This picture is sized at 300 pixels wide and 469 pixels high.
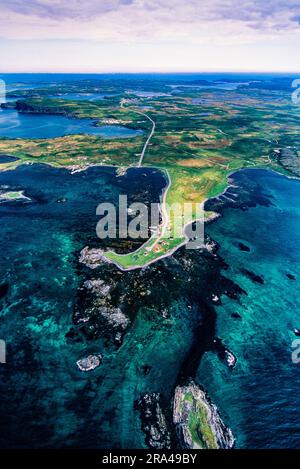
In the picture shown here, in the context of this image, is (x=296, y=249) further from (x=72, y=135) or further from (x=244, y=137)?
(x=72, y=135)

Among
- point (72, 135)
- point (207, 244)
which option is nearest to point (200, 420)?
point (207, 244)

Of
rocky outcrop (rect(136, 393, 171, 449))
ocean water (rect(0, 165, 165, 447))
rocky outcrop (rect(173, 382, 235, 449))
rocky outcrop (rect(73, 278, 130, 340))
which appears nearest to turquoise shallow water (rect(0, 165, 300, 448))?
ocean water (rect(0, 165, 165, 447))

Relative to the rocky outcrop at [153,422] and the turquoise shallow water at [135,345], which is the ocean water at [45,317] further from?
the rocky outcrop at [153,422]

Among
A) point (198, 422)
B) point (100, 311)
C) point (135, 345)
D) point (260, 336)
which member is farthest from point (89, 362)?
point (260, 336)

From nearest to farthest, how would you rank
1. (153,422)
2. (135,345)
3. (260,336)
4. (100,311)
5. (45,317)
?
(153,422), (135,345), (260,336), (45,317), (100,311)

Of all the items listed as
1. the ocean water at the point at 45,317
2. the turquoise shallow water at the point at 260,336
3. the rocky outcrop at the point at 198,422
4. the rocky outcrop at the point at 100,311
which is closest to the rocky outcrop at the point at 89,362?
the ocean water at the point at 45,317

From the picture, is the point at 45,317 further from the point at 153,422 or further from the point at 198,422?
the point at 198,422
